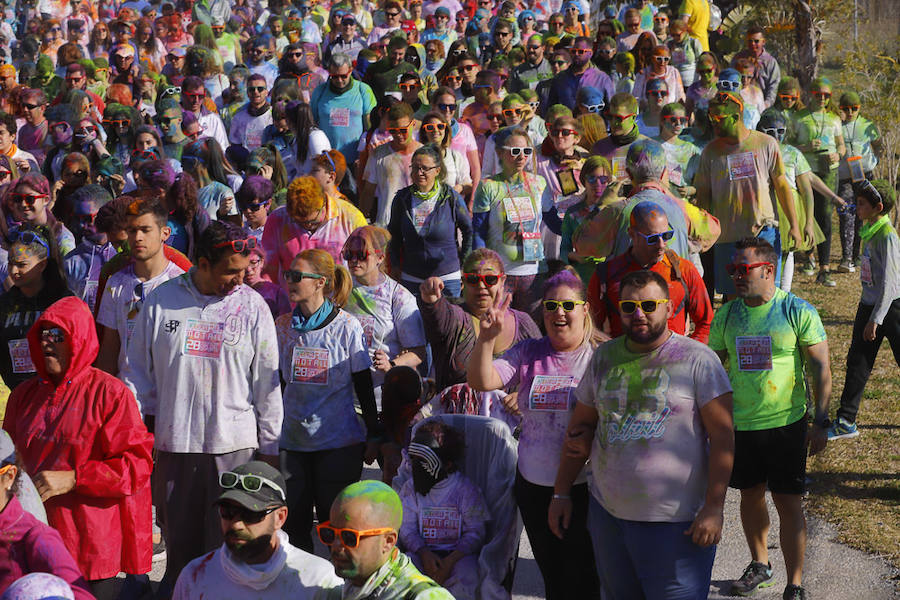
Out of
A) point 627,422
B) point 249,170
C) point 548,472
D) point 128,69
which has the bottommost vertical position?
point 548,472

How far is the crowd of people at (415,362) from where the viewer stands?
4.70m

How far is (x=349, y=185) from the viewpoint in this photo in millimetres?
11266

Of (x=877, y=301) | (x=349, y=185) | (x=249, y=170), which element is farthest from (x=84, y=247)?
(x=877, y=301)

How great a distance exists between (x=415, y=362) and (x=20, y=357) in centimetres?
219

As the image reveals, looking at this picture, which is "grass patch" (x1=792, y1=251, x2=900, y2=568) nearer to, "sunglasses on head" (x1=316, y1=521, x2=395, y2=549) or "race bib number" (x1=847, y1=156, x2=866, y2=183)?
"race bib number" (x1=847, y1=156, x2=866, y2=183)

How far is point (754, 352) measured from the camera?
6172mm

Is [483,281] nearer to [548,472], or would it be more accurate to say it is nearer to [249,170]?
[548,472]

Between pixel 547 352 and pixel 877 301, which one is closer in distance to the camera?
pixel 547 352

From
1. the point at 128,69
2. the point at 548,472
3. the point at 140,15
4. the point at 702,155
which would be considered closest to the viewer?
the point at 548,472

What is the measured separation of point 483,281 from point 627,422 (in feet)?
5.79

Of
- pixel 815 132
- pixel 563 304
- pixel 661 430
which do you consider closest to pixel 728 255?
pixel 815 132

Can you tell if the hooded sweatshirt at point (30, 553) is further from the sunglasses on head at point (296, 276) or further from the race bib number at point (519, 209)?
the race bib number at point (519, 209)

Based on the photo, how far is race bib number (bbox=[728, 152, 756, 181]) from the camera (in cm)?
901

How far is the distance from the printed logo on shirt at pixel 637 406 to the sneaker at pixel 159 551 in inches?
128
